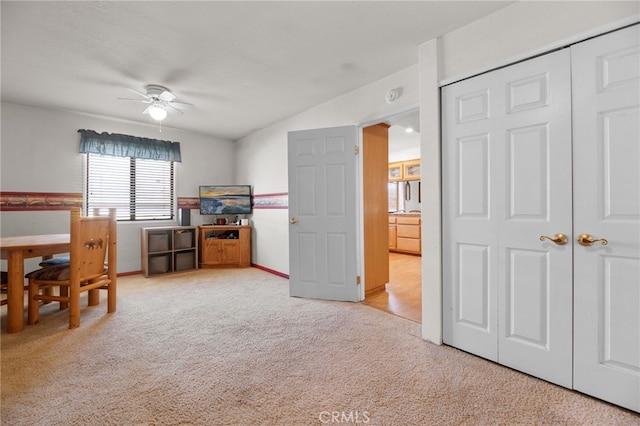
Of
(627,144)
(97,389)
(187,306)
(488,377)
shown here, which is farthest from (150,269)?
(627,144)

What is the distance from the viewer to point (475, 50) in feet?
7.07

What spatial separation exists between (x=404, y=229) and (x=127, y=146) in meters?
5.62

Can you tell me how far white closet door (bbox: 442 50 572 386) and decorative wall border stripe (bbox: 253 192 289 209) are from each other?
282 centimetres

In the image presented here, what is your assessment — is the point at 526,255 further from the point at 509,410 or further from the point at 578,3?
the point at 578,3

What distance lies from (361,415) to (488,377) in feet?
3.07

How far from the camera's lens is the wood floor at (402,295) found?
3.09 m

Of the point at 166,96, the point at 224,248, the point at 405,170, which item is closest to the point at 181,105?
the point at 166,96

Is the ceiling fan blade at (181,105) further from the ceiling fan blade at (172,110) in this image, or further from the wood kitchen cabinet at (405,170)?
the wood kitchen cabinet at (405,170)

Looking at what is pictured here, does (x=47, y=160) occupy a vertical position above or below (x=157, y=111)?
below


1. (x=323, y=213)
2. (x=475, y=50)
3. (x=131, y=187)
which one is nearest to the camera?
(x=475, y=50)

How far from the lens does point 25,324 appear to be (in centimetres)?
275

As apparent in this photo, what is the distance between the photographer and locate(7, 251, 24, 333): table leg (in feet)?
8.43

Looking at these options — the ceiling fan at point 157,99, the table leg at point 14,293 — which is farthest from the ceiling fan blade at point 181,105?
the table leg at point 14,293

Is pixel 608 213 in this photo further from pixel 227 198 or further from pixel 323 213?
pixel 227 198
